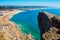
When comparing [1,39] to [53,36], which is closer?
[53,36]

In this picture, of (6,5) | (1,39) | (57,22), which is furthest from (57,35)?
(6,5)

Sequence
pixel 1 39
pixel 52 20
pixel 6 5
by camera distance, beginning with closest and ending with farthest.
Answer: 1. pixel 52 20
2. pixel 1 39
3. pixel 6 5

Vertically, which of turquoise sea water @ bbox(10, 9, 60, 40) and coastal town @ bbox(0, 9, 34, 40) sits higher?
coastal town @ bbox(0, 9, 34, 40)

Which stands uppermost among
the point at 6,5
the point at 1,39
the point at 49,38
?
the point at 49,38

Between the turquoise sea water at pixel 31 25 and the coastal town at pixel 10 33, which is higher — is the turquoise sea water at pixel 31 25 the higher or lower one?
the lower one

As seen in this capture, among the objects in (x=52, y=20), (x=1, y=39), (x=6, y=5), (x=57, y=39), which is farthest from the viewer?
(x=6, y=5)

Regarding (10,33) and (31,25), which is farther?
(31,25)

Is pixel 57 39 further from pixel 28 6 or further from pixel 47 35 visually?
pixel 28 6

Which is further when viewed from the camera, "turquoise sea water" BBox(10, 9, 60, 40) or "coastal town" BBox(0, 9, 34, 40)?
"turquoise sea water" BBox(10, 9, 60, 40)

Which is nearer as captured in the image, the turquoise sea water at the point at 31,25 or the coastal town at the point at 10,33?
the coastal town at the point at 10,33

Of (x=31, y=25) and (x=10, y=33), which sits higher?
(x=10, y=33)

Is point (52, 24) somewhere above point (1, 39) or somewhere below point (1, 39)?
above
